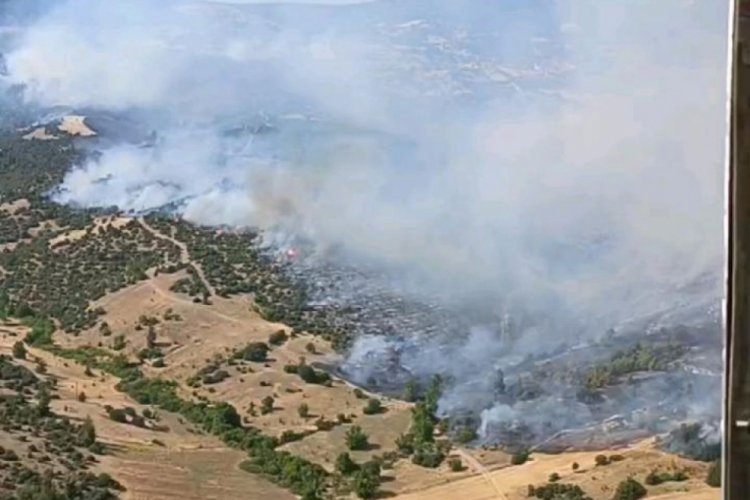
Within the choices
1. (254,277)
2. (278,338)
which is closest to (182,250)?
(254,277)

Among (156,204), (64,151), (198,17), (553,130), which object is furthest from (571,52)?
(64,151)

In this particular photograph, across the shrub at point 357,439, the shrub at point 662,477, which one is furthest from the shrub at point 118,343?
the shrub at point 662,477

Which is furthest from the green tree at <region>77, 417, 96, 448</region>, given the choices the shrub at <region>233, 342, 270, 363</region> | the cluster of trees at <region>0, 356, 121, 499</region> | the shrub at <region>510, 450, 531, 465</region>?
the shrub at <region>510, 450, 531, 465</region>

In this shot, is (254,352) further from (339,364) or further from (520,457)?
(520,457)

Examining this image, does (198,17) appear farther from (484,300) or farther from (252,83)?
(484,300)

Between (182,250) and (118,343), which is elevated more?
(182,250)

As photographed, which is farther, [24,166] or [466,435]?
[24,166]

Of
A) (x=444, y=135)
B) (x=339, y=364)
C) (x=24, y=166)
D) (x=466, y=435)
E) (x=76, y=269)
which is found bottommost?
(x=466, y=435)
